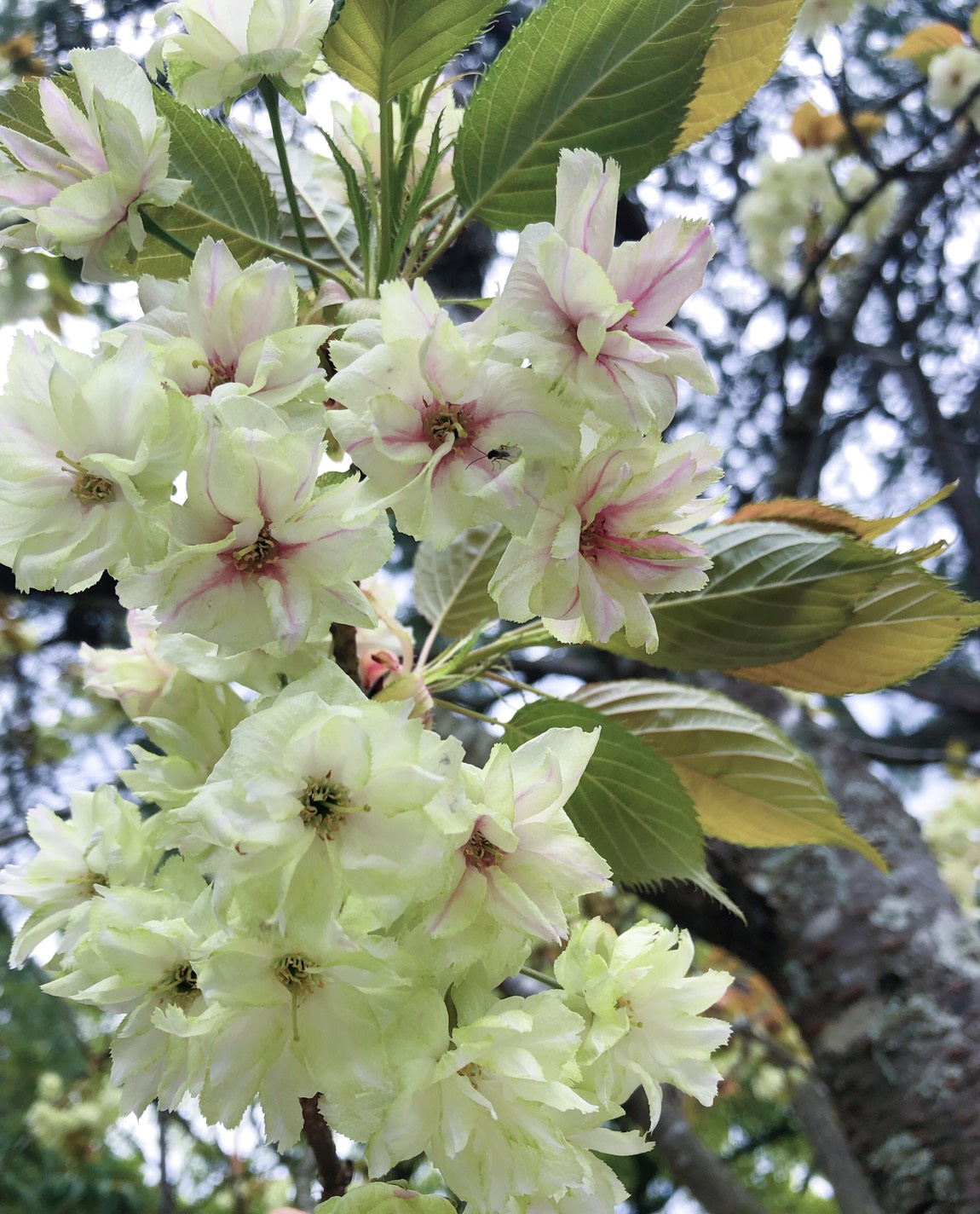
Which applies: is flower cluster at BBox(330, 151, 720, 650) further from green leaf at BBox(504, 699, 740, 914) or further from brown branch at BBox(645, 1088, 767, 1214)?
brown branch at BBox(645, 1088, 767, 1214)

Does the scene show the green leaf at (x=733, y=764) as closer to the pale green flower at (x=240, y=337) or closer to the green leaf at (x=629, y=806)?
the green leaf at (x=629, y=806)

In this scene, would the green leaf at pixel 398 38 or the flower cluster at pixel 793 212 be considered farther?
the flower cluster at pixel 793 212

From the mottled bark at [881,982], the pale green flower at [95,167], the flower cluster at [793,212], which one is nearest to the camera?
the pale green flower at [95,167]

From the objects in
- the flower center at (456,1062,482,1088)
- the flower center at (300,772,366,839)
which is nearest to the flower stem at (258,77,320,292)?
the flower center at (300,772,366,839)

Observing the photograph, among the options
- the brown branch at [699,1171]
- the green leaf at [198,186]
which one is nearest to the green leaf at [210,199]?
the green leaf at [198,186]

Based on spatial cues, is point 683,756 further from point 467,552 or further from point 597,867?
point 597,867

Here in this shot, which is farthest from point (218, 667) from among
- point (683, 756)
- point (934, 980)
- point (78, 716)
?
point (78, 716)

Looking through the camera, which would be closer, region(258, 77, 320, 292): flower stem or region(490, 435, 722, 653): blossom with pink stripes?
region(490, 435, 722, 653): blossom with pink stripes
